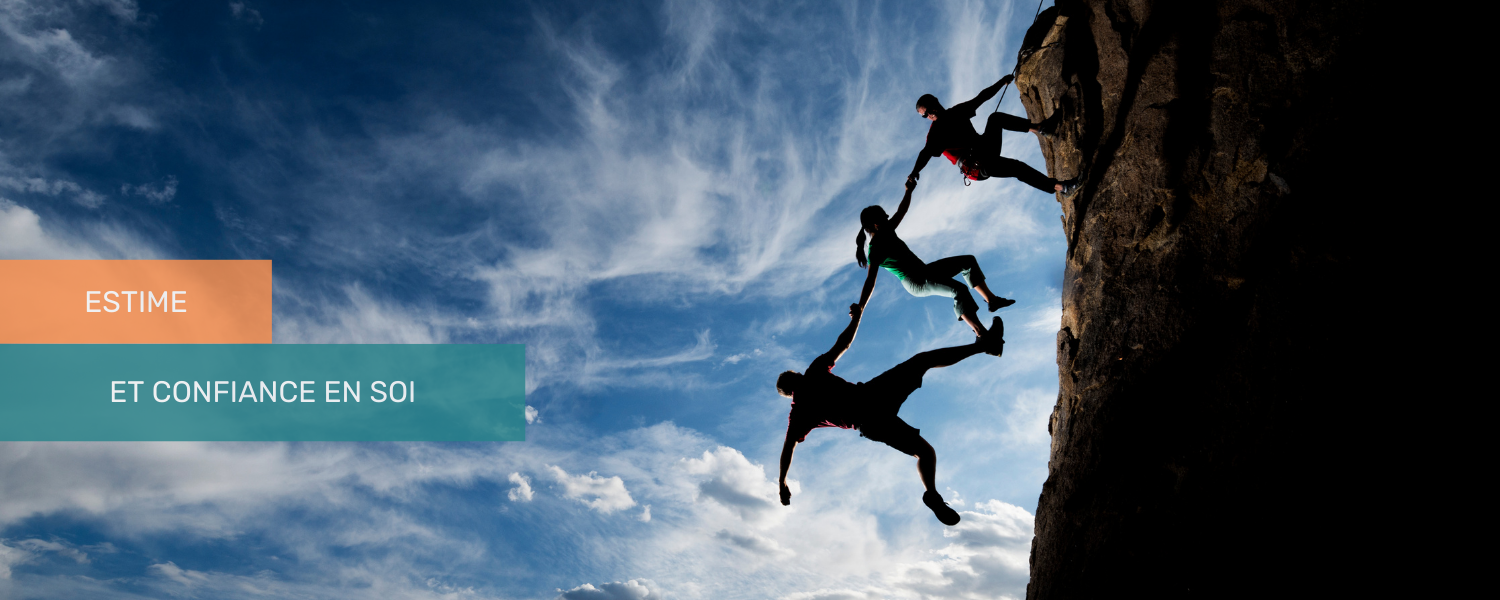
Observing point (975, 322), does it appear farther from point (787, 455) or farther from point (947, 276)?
point (787, 455)

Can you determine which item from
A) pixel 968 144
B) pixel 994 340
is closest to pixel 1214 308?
pixel 994 340

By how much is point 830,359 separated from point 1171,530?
413 cm

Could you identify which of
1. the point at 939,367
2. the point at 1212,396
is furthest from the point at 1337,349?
the point at 939,367

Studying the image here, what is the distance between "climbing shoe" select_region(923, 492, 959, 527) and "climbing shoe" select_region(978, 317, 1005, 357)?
1.96 metres

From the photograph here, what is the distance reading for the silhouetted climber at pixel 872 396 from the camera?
334 inches

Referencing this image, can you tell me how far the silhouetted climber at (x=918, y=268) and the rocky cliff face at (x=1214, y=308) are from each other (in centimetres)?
124

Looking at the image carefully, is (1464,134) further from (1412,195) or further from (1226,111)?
(1226,111)

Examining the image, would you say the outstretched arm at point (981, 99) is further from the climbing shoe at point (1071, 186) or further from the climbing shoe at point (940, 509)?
the climbing shoe at point (940, 509)

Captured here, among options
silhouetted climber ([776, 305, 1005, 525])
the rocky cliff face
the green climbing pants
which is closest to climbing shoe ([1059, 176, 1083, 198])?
the rocky cliff face

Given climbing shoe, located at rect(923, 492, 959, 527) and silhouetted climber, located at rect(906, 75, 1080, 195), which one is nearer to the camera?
climbing shoe, located at rect(923, 492, 959, 527)

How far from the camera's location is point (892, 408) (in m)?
8.53

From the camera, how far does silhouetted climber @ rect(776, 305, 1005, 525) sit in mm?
8477

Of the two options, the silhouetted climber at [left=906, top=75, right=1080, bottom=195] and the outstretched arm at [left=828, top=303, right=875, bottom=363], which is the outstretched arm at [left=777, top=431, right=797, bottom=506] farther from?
the silhouetted climber at [left=906, top=75, right=1080, bottom=195]

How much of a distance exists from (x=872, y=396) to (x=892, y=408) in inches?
12.7
